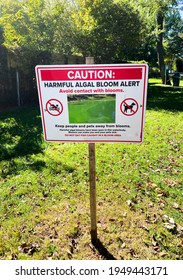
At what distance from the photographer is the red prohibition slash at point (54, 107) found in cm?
238

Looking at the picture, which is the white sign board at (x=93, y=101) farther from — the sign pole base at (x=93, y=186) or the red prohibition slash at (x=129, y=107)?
the sign pole base at (x=93, y=186)

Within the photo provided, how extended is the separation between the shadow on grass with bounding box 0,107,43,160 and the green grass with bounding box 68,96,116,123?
3327mm

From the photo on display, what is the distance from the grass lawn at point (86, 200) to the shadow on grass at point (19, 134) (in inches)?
1.1

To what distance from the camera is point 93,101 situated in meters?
→ 2.34

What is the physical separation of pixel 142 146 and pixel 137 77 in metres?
3.97

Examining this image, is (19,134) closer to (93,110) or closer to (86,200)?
(86,200)

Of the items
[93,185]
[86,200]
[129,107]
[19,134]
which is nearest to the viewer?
[129,107]

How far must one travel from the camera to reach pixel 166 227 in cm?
319

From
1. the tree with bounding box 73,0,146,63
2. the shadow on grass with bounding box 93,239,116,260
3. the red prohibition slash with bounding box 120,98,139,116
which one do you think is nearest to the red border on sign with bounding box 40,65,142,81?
the red prohibition slash with bounding box 120,98,139,116

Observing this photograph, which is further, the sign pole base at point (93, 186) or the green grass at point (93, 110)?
the sign pole base at point (93, 186)

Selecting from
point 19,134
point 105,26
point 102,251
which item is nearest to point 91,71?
point 102,251

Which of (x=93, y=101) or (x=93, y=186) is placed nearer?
(x=93, y=101)

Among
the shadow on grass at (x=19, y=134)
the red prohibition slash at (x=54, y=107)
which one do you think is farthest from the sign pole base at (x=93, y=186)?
the shadow on grass at (x=19, y=134)

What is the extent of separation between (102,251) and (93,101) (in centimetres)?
188
